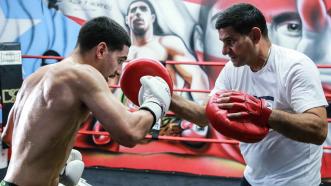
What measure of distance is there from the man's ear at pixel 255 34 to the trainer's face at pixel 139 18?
2.04 meters

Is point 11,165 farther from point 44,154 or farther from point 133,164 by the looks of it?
point 133,164

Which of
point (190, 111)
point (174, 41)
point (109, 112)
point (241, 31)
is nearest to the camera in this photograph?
Answer: point (109, 112)

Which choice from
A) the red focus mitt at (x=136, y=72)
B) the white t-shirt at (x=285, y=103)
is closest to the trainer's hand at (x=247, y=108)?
the white t-shirt at (x=285, y=103)

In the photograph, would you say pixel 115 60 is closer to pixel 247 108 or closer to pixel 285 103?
pixel 247 108

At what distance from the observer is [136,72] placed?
1765mm

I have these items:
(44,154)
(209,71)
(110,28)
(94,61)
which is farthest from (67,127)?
(209,71)

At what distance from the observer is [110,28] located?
152 centimetres

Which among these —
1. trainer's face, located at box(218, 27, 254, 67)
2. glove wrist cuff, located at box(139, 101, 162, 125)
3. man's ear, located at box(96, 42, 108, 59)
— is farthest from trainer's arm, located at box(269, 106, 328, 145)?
man's ear, located at box(96, 42, 108, 59)

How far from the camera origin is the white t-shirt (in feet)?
4.83

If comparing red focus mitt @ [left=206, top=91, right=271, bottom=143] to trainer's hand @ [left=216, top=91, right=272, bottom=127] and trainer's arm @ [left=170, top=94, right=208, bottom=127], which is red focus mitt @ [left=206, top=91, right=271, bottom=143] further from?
trainer's arm @ [left=170, top=94, right=208, bottom=127]

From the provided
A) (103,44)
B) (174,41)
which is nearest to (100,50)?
(103,44)

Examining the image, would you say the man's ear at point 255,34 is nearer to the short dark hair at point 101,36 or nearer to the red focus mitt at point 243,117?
the red focus mitt at point 243,117

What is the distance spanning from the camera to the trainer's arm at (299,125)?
1400 millimetres

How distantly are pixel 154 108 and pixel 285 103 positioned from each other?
1.48 ft
